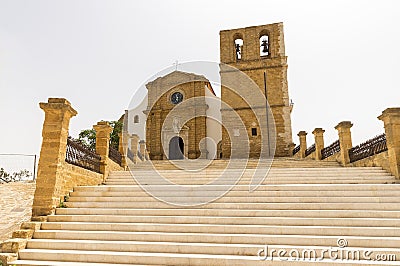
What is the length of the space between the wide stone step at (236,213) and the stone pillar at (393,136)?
2.78 meters

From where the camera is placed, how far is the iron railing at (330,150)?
35.9ft

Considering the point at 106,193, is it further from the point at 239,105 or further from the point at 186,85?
the point at 186,85

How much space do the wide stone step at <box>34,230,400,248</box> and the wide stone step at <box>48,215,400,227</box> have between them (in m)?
0.34

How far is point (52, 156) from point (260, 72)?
15.7 m

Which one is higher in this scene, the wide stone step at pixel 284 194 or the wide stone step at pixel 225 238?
the wide stone step at pixel 284 194

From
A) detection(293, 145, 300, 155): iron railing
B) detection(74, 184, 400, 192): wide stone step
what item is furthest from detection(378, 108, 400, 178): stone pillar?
detection(293, 145, 300, 155): iron railing

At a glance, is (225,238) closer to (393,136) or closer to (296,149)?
(393,136)

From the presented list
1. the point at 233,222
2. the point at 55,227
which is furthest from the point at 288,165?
the point at 55,227

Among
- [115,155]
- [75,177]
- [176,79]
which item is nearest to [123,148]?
[115,155]

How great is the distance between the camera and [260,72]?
62.5 ft

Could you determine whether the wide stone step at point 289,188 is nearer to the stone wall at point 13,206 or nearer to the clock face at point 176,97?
the stone wall at point 13,206

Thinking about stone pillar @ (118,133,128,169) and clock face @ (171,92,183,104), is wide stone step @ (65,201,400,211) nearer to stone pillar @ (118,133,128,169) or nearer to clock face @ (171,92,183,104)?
stone pillar @ (118,133,128,169)

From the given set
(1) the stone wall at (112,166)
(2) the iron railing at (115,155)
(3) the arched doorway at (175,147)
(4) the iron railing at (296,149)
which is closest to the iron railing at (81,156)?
(1) the stone wall at (112,166)

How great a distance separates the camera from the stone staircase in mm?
4320
